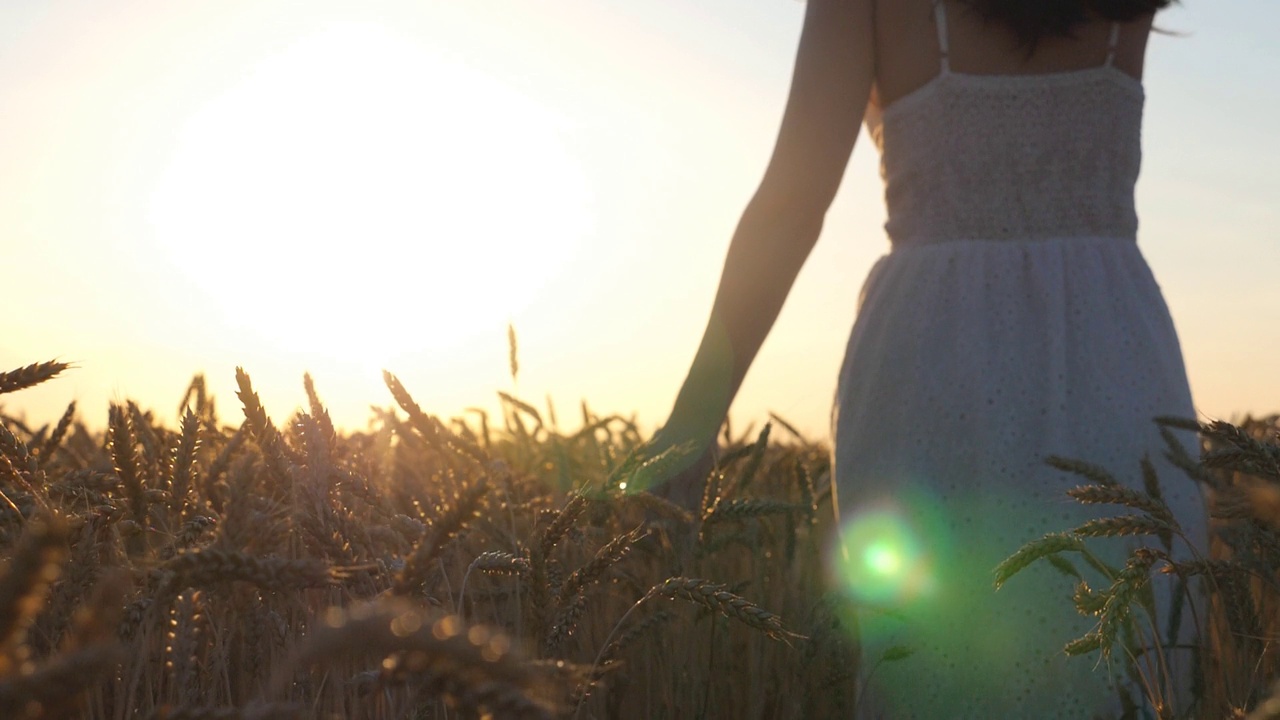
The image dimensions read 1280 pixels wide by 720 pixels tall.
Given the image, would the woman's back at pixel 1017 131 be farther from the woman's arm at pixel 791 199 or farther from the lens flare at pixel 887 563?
the lens flare at pixel 887 563

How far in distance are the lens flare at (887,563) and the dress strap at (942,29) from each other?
1021 mm

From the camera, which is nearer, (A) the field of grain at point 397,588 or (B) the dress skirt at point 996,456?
(A) the field of grain at point 397,588

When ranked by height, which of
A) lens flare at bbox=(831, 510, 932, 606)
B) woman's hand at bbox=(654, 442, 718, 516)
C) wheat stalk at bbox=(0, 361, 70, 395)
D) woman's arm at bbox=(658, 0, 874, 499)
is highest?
woman's arm at bbox=(658, 0, 874, 499)

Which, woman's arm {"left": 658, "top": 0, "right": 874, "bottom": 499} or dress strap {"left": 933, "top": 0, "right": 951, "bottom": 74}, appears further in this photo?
dress strap {"left": 933, "top": 0, "right": 951, "bottom": 74}

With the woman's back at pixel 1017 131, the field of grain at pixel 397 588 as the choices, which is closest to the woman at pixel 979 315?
the woman's back at pixel 1017 131

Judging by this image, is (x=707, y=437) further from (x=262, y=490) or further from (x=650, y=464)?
(x=262, y=490)

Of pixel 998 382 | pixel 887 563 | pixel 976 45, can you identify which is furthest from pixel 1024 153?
pixel 887 563

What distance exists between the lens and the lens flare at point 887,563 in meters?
2.27

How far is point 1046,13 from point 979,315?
0.66 metres

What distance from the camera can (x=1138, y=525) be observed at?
4.11ft

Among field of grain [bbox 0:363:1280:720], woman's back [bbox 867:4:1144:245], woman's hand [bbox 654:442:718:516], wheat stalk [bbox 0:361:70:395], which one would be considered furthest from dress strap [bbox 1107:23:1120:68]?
wheat stalk [bbox 0:361:70:395]

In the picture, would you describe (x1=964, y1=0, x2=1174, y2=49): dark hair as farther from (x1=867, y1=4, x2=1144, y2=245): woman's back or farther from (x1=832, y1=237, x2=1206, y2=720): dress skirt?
(x1=832, y1=237, x2=1206, y2=720): dress skirt

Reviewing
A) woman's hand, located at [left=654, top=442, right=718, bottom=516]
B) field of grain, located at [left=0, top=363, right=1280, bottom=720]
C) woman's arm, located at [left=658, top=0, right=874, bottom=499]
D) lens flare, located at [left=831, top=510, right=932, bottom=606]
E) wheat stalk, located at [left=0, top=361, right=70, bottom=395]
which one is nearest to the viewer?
field of grain, located at [left=0, top=363, right=1280, bottom=720]

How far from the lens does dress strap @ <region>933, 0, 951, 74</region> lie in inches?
89.6
